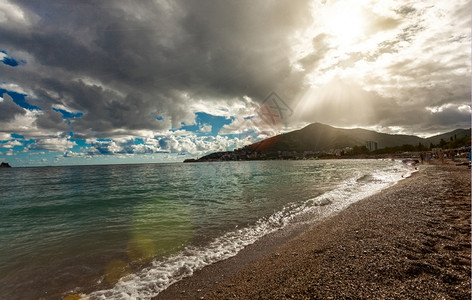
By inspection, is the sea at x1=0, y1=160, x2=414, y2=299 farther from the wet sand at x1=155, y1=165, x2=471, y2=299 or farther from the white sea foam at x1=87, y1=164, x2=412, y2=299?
the wet sand at x1=155, y1=165, x2=471, y2=299

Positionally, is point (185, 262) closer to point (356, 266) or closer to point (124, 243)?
point (124, 243)

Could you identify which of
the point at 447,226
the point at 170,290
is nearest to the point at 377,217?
the point at 447,226

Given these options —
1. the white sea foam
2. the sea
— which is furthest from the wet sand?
the sea

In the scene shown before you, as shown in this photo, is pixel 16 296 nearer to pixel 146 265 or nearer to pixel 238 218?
pixel 146 265

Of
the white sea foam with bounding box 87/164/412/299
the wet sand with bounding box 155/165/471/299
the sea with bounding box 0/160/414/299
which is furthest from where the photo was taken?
the sea with bounding box 0/160/414/299

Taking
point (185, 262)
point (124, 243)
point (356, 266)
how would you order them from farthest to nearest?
point (124, 243)
point (185, 262)
point (356, 266)

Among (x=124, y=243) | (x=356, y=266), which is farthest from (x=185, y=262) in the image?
(x=356, y=266)

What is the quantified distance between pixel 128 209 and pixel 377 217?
1919 cm

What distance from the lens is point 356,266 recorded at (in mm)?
5414

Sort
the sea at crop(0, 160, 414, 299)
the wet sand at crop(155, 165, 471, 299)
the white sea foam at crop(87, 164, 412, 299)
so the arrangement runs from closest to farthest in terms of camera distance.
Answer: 1. the wet sand at crop(155, 165, 471, 299)
2. the white sea foam at crop(87, 164, 412, 299)
3. the sea at crop(0, 160, 414, 299)

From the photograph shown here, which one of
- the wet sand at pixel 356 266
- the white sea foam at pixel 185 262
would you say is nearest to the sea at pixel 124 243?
the white sea foam at pixel 185 262

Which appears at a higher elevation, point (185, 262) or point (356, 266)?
point (356, 266)

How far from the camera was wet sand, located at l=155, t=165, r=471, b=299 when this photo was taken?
449cm

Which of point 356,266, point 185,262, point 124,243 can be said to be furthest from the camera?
point 124,243
